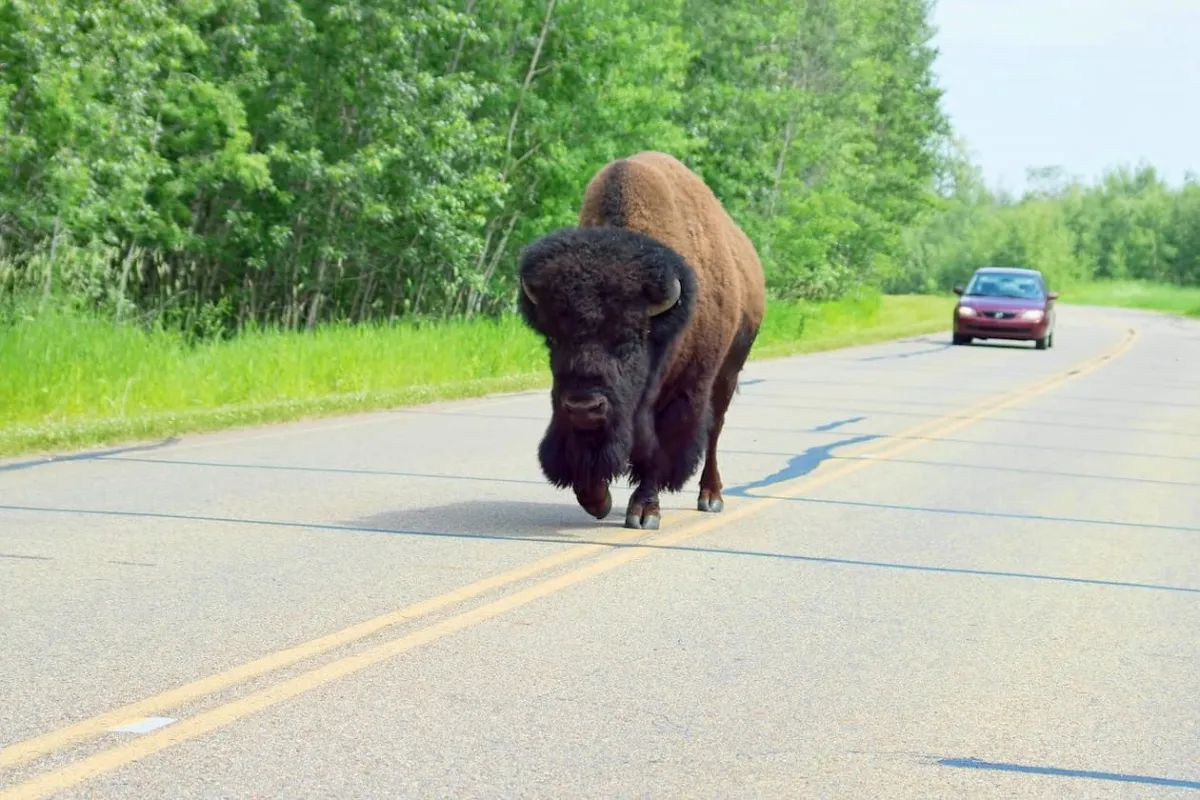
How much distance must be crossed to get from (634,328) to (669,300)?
0.74ft

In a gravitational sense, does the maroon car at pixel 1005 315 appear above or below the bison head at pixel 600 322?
below

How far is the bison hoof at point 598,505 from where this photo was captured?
33.1 ft

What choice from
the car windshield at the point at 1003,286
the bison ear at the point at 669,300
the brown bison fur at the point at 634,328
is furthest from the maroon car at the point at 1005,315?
the bison ear at the point at 669,300

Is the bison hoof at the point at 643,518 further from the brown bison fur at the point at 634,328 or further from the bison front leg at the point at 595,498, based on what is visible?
the bison front leg at the point at 595,498

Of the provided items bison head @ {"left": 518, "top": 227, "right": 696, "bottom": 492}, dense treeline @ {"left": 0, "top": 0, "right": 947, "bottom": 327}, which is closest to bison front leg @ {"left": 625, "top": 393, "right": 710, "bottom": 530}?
bison head @ {"left": 518, "top": 227, "right": 696, "bottom": 492}

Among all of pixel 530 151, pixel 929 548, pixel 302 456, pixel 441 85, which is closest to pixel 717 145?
pixel 530 151

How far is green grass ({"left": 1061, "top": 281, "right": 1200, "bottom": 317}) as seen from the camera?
335ft

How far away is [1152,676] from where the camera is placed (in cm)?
695

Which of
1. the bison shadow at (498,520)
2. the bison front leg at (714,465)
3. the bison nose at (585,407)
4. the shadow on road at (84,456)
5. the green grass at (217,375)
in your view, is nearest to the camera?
the bison nose at (585,407)

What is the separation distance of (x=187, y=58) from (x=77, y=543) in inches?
659

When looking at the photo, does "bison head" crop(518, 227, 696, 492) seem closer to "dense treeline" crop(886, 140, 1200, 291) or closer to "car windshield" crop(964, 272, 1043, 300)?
"car windshield" crop(964, 272, 1043, 300)

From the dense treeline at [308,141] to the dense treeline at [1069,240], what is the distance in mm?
97369

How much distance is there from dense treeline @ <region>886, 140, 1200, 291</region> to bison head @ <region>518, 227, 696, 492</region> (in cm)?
11646

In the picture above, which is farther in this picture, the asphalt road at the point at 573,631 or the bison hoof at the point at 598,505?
the bison hoof at the point at 598,505
